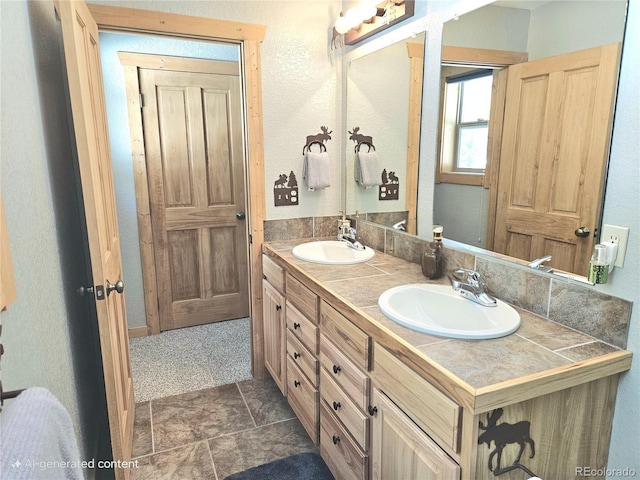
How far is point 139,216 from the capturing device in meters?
3.13

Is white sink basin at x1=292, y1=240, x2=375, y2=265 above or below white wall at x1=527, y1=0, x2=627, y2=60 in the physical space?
below

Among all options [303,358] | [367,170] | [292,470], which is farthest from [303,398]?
[367,170]

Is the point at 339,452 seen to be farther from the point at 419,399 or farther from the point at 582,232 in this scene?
the point at 582,232

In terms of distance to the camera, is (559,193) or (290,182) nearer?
(559,193)

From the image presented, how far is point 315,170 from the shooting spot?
250 centimetres

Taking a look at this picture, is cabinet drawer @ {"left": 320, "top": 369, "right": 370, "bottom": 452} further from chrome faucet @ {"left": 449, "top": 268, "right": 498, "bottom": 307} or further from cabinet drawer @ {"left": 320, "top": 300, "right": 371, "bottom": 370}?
chrome faucet @ {"left": 449, "top": 268, "right": 498, "bottom": 307}

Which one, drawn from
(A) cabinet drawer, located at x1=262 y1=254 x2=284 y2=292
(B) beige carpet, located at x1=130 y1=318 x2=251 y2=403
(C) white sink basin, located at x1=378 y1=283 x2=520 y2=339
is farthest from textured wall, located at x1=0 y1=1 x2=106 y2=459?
(C) white sink basin, located at x1=378 y1=283 x2=520 y2=339

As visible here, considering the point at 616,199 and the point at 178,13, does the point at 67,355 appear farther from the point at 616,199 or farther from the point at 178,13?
the point at 616,199

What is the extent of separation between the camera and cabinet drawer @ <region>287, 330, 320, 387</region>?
73.4 inches

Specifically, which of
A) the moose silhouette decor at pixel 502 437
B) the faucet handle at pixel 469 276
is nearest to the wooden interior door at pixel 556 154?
the faucet handle at pixel 469 276

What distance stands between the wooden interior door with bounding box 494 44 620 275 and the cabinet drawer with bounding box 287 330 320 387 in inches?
36.0

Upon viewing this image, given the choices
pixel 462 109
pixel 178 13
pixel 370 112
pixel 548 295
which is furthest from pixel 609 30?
pixel 178 13

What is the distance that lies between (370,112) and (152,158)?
1698 mm

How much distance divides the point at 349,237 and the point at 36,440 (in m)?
1.82
